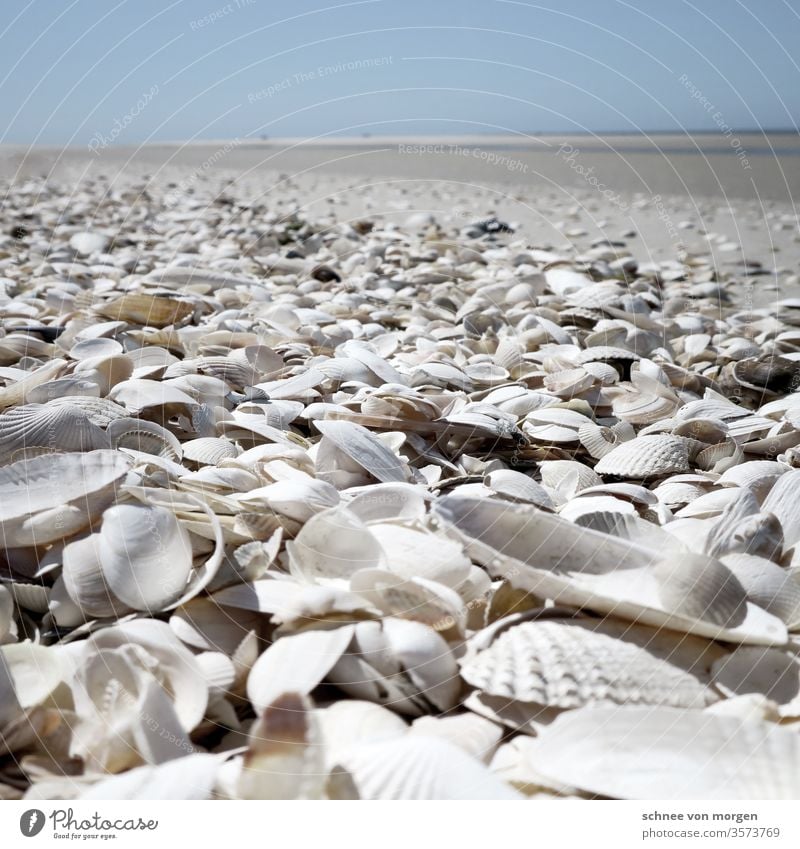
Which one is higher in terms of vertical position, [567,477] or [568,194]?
[568,194]

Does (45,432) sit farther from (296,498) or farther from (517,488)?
(517,488)

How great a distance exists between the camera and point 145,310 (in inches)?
129

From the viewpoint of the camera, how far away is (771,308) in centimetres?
429

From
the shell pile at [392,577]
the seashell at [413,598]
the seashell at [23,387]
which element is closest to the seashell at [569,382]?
the shell pile at [392,577]

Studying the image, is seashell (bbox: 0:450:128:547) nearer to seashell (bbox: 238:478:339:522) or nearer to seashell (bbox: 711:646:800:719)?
seashell (bbox: 238:478:339:522)

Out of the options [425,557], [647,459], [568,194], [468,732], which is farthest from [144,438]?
[568,194]

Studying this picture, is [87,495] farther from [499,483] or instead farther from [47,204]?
[47,204]

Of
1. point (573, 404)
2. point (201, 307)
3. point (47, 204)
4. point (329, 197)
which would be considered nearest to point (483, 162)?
point (329, 197)

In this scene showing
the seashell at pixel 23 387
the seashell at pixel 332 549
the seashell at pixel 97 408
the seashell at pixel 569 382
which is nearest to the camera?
the seashell at pixel 332 549

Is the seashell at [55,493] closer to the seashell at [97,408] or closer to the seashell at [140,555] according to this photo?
the seashell at [140,555]

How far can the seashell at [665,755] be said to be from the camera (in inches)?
45.1

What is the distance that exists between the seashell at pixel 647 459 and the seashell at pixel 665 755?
3.27 feet

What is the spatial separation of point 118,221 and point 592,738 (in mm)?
6837

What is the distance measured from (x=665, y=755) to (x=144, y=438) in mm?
1483
